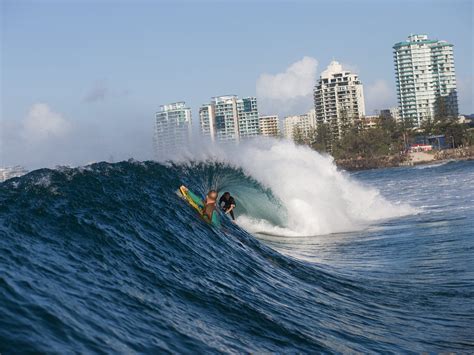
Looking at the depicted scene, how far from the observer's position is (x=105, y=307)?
820 cm

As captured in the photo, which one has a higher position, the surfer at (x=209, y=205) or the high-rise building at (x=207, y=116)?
the high-rise building at (x=207, y=116)

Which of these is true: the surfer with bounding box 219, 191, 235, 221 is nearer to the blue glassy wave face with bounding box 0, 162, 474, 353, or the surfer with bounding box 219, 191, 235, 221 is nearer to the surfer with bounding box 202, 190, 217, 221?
the blue glassy wave face with bounding box 0, 162, 474, 353

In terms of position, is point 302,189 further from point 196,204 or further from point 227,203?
point 196,204

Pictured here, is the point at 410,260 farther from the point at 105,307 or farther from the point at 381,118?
the point at 381,118

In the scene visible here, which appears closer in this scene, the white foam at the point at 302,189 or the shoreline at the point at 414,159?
the white foam at the point at 302,189

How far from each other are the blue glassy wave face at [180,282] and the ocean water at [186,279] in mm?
29

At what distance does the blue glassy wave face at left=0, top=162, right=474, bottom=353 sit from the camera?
779cm

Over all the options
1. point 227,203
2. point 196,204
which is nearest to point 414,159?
point 227,203

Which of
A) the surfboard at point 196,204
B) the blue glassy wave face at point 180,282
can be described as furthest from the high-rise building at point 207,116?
the surfboard at point 196,204

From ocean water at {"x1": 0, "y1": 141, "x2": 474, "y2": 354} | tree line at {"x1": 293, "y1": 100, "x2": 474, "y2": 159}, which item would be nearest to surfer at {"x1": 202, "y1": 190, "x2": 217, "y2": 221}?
ocean water at {"x1": 0, "y1": 141, "x2": 474, "y2": 354}

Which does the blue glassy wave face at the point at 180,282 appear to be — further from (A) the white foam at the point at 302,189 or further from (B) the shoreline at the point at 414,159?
(B) the shoreline at the point at 414,159

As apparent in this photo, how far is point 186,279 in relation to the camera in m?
11.1

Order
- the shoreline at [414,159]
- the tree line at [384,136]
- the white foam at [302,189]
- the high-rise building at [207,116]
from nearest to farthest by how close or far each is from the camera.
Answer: the white foam at [302,189] → the shoreline at [414,159] → the tree line at [384,136] → the high-rise building at [207,116]

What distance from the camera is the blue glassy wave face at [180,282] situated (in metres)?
7.79
